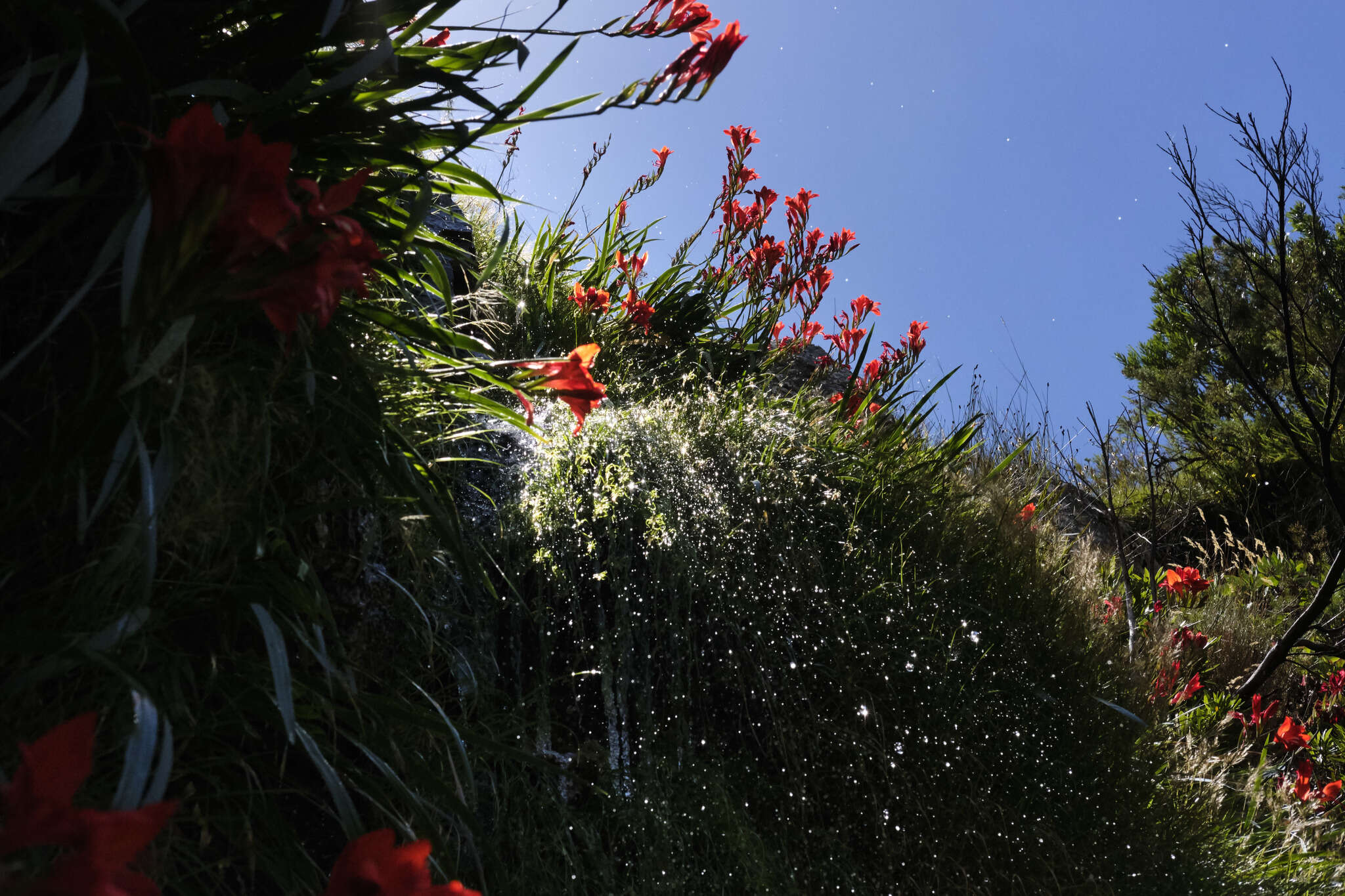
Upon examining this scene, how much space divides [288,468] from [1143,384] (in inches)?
512

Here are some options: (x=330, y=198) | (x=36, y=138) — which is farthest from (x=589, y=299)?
(x=36, y=138)

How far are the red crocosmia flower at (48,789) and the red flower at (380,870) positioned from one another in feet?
0.69

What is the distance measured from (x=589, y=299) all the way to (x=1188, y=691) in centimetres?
312

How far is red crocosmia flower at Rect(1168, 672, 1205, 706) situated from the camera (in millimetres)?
3430

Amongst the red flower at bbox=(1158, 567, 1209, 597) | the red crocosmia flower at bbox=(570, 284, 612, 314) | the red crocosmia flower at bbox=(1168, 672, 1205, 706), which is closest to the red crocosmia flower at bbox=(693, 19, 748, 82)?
the red crocosmia flower at bbox=(570, 284, 612, 314)

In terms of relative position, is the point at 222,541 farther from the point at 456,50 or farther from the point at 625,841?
the point at 625,841

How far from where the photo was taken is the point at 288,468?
1.09m

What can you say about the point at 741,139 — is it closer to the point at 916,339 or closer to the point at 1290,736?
the point at 916,339

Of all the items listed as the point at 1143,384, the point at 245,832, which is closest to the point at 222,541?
the point at 245,832

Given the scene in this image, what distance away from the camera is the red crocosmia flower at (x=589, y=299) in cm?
344

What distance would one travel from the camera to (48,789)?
1.65 feet

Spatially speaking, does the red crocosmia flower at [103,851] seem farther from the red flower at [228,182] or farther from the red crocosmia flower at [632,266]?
the red crocosmia flower at [632,266]

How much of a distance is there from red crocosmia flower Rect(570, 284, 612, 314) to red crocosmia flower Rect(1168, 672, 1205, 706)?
2930mm

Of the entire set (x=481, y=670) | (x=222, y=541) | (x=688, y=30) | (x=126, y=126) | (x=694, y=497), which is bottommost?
(x=481, y=670)
